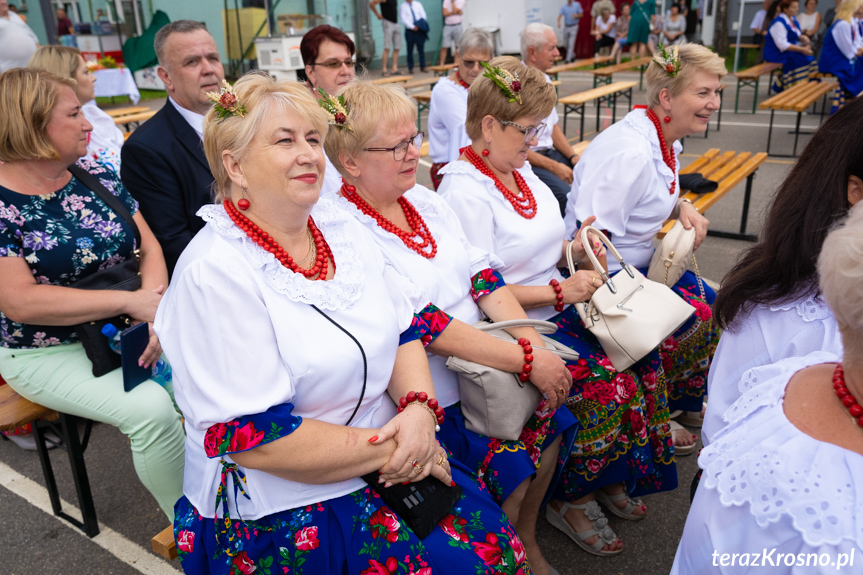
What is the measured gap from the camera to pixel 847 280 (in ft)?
3.39

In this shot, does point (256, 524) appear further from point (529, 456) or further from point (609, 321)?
point (609, 321)

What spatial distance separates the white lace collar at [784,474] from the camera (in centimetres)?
100

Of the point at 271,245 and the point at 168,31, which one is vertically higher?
the point at 168,31

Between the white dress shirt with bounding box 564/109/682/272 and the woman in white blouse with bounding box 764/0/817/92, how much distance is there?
8.72 m

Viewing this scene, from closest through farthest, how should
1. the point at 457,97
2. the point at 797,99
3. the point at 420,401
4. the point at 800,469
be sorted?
the point at 800,469, the point at 420,401, the point at 457,97, the point at 797,99

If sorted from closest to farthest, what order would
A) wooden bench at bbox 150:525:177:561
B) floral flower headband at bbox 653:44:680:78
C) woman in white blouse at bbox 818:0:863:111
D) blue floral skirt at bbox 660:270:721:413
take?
1. wooden bench at bbox 150:525:177:561
2. blue floral skirt at bbox 660:270:721:413
3. floral flower headband at bbox 653:44:680:78
4. woman in white blouse at bbox 818:0:863:111

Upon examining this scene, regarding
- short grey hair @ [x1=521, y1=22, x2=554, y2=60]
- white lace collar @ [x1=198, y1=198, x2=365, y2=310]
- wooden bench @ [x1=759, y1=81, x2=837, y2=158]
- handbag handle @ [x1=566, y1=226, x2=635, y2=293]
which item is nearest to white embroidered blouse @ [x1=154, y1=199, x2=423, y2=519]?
white lace collar @ [x1=198, y1=198, x2=365, y2=310]

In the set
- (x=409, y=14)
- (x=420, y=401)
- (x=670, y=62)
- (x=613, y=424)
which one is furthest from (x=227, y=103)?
(x=409, y=14)

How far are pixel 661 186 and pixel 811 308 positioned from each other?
1640mm

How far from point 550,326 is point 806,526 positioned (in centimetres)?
141

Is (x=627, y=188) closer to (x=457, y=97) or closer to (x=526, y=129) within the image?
(x=526, y=129)

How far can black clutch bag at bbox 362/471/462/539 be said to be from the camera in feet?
5.50

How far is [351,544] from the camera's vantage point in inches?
65.0

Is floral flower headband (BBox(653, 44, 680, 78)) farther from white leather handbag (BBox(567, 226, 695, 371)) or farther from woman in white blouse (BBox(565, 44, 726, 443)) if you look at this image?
white leather handbag (BBox(567, 226, 695, 371))
